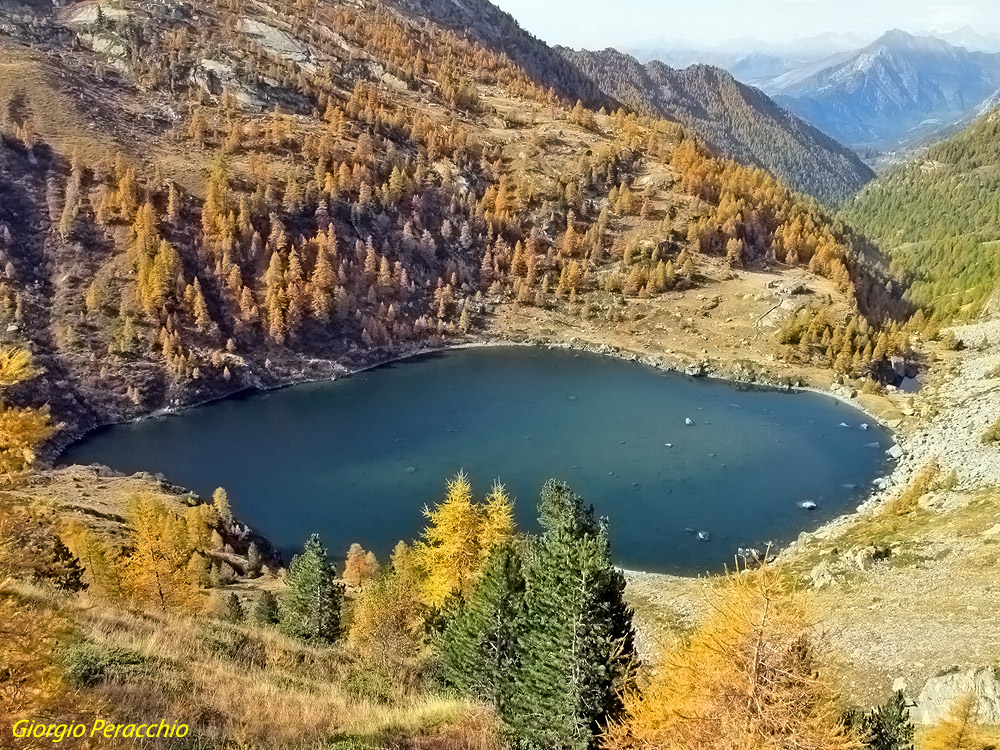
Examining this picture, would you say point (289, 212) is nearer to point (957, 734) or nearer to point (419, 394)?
point (419, 394)

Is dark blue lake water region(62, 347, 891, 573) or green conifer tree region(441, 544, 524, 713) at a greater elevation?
green conifer tree region(441, 544, 524, 713)

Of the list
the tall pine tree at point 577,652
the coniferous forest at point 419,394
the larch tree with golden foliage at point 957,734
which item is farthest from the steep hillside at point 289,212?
the larch tree with golden foliage at point 957,734

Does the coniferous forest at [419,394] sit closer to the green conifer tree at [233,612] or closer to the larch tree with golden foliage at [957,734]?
the larch tree with golden foliage at [957,734]

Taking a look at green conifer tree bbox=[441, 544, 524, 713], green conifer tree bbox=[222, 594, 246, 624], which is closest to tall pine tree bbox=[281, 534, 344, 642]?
green conifer tree bbox=[222, 594, 246, 624]

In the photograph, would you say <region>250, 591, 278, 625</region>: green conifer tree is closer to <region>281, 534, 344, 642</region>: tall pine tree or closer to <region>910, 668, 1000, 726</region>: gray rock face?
<region>281, 534, 344, 642</region>: tall pine tree

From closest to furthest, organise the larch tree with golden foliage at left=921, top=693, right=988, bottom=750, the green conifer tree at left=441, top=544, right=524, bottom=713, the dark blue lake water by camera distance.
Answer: the larch tree with golden foliage at left=921, top=693, right=988, bottom=750, the green conifer tree at left=441, top=544, right=524, bottom=713, the dark blue lake water

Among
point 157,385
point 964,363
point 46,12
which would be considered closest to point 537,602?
point 157,385
